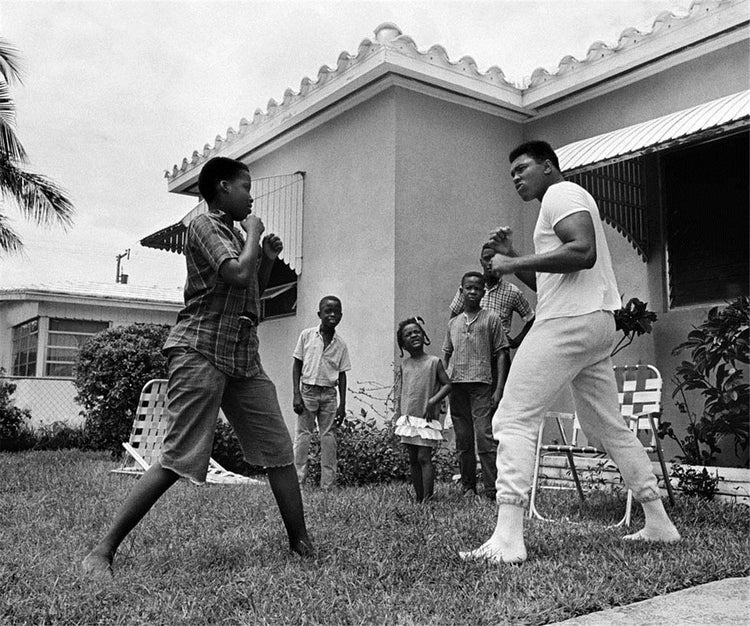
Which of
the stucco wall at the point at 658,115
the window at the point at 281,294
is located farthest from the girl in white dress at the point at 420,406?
the window at the point at 281,294

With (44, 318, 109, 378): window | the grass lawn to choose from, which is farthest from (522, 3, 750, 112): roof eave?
(44, 318, 109, 378): window

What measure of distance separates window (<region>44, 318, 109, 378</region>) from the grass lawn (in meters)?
12.8

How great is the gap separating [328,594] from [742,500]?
3712 millimetres

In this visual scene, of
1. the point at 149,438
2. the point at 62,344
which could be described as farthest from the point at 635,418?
the point at 62,344

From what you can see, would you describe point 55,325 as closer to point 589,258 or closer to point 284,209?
point 284,209

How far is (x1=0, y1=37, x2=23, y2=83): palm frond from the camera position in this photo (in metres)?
12.6

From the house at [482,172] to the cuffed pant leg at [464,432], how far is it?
1967mm

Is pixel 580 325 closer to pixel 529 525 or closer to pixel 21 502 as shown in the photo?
pixel 529 525

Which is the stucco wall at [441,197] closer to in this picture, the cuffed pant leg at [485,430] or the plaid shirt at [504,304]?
the plaid shirt at [504,304]

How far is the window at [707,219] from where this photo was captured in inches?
292

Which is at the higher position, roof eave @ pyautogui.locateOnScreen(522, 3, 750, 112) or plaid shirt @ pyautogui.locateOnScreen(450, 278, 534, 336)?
roof eave @ pyautogui.locateOnScreen(522, 3, 750, 112)

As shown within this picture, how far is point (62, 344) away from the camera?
699 inches

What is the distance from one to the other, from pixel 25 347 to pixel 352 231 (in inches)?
486

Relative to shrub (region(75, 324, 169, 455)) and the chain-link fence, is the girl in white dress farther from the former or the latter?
the chain-link fence
